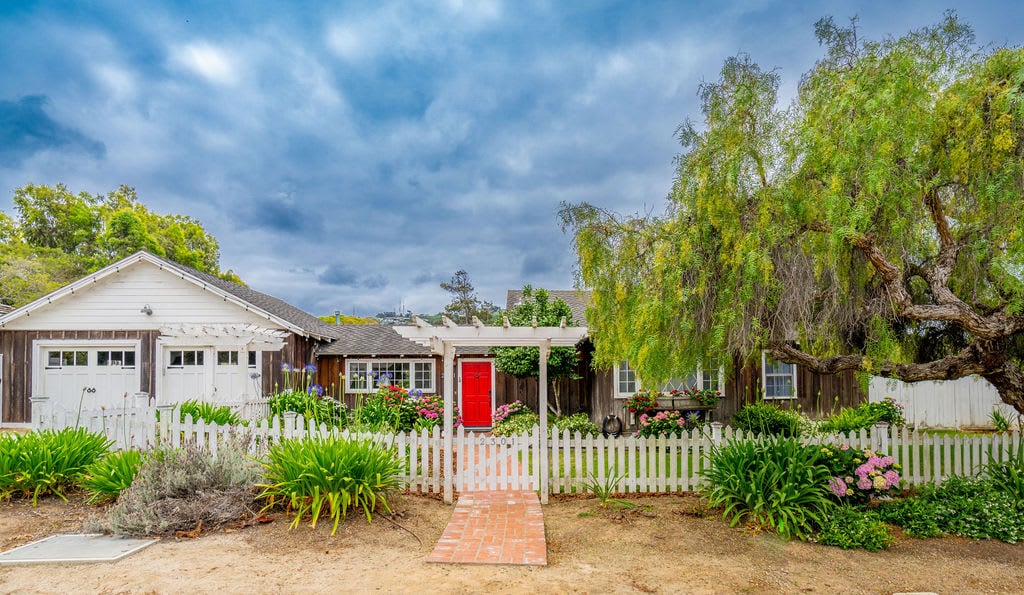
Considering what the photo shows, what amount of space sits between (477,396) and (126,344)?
9.87m

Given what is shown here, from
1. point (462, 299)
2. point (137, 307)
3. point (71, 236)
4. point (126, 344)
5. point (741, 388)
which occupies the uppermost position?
point (71, 236)

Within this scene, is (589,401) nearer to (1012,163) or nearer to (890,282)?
(890,282)

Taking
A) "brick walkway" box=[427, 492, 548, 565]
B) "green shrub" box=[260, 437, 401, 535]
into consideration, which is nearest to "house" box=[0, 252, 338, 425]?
"green shrub" box=[260, 437, 401, 535]

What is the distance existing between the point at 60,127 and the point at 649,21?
101ft

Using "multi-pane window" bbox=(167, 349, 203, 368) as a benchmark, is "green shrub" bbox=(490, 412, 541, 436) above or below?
below

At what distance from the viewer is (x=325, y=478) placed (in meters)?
5.46

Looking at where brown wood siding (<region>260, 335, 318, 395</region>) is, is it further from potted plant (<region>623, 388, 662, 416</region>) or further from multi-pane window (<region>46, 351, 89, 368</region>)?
potted plant (<region>623, 388, 662, 416</region>)

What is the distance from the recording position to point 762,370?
13188 millimetres

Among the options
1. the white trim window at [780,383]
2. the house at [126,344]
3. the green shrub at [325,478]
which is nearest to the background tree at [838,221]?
the green shrub at [325,478]

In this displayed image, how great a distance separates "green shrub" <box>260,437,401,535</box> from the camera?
5453mm

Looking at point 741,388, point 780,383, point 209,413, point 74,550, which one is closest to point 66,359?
point 209,413

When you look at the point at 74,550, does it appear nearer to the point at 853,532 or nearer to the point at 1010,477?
the point at 853,532

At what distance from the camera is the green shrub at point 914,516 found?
5.41m

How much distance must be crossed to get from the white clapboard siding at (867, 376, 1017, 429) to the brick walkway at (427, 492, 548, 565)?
1264 cm
